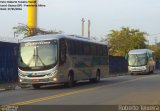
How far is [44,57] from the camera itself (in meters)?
26.8

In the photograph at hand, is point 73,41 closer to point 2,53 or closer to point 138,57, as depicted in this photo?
point 2,53

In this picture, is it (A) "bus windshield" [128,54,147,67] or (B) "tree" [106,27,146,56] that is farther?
(B) "tree" [106,27,146,56]

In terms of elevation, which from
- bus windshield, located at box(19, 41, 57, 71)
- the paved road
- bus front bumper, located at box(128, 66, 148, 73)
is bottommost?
bus front bumper, located at box(128, 66, 148, 73)

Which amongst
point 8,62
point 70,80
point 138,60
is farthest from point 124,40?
point 70,80

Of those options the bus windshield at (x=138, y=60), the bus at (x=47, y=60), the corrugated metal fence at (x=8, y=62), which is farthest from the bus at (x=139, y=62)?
the bus at (x=47, y=60)

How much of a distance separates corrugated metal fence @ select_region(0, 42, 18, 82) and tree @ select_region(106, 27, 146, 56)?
181 feet

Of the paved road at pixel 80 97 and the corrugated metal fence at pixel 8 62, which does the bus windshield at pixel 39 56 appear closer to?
the paved road at pixel 80 97

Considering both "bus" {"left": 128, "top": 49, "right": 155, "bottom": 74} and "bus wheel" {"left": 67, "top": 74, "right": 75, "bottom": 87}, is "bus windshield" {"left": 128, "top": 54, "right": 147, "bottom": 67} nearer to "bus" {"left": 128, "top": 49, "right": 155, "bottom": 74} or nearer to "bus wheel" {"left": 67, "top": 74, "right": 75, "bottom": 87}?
"bus" {"left": 128, "top": 49, "right": 155, "bottom": 74}

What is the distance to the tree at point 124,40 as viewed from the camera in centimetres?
8875

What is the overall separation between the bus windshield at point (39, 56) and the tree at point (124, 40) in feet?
201

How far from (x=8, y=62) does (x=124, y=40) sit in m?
57.7

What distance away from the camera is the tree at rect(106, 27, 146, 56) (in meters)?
88.8

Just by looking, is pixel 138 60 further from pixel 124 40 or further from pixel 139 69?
pixel 124 40

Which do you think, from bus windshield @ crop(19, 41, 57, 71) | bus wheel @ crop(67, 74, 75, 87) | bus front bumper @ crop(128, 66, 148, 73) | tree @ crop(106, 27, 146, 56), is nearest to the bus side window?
bus windshield @ crop(19, 41, 57, 71)
